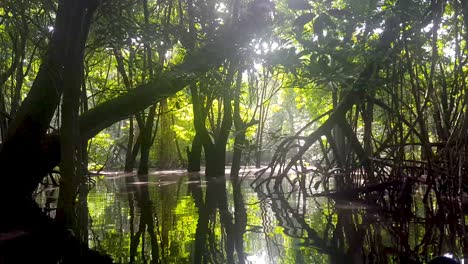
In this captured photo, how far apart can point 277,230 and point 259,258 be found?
1.23 metres

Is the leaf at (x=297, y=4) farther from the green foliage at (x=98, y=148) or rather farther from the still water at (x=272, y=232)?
the green foliage at (x=98, y=148)

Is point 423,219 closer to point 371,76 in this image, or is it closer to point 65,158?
point 371,76

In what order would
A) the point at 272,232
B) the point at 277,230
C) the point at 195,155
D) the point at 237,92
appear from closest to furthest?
the point at 272,232, the point at 277,230, the point at 237,92, the point at 195,155

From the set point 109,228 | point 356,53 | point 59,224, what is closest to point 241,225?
point 109,228

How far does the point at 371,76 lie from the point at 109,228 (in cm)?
374

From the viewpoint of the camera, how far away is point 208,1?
27.0 feet

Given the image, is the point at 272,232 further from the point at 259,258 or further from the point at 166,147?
the point at 166,147

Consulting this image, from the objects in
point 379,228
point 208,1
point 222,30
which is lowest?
point 379,228

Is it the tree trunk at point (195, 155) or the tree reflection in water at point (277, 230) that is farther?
the tree trunk at point (195, 155)

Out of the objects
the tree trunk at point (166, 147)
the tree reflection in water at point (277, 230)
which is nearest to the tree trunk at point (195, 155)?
the tree trunk at point (166, 147)

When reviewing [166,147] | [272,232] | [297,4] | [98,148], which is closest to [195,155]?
[166,147]

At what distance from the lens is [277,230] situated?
4867 millimetres

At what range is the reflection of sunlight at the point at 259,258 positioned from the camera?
11.7 ft

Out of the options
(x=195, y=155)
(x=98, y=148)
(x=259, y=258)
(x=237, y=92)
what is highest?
(x=98, y=148)
